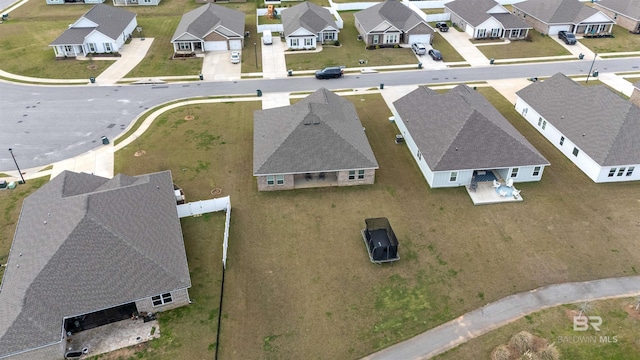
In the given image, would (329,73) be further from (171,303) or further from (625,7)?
(625,7)

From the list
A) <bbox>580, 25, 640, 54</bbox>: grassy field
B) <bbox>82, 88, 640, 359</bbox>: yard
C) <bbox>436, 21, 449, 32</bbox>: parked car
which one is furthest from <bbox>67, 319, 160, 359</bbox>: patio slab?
<bbox>580, 25, 640, 54</bbox>: grassy field

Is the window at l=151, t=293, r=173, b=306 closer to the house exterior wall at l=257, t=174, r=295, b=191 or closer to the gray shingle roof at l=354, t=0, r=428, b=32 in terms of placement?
the house exterior wall at l=257, t=174, r=295, b=191

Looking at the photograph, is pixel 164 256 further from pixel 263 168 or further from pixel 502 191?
pixel 502 191

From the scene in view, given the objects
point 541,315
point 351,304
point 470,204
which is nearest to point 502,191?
point 470,204

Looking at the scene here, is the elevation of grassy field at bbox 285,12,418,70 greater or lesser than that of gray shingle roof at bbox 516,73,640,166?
lesser

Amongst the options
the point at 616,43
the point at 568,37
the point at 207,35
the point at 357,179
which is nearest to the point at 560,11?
the point at 568,37

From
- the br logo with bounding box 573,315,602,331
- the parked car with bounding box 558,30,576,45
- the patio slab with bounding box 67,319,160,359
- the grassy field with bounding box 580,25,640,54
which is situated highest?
the parked car with bounding box 558,30,576,45

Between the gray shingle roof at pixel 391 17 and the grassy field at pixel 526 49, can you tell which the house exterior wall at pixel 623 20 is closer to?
the grassy field at pixel 526 49
